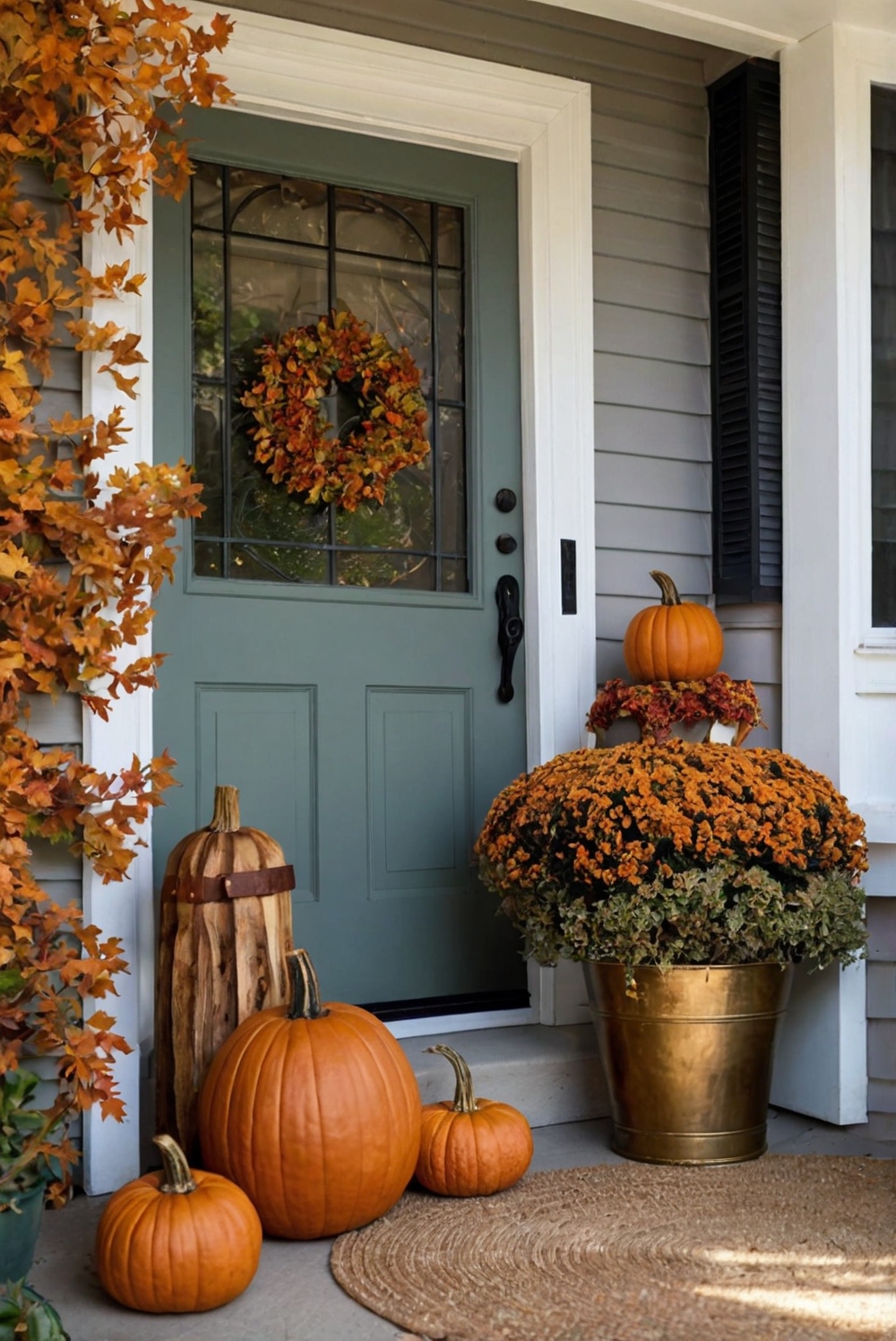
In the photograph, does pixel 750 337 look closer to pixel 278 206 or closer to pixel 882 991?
pixel 278 206

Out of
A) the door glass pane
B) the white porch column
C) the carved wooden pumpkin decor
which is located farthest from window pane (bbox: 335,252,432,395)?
the carved wooden pumpkin decor

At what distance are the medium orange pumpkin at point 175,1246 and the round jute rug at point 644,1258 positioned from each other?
203 mm

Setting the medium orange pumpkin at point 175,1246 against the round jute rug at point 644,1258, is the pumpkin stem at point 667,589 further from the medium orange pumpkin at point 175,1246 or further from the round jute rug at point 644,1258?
the medium orange pumpkin at point 175,1246

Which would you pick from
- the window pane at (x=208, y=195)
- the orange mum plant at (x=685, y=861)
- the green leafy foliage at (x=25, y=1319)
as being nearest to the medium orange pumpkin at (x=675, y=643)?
the orange mum plant at (x=685, y=861)

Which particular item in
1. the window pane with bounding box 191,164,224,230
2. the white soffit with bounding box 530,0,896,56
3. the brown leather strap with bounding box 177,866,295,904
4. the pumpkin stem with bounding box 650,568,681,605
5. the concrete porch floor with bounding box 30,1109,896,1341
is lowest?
the concrete porch floor with bounding box 30,1109,896,1341

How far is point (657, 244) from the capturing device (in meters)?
3.37

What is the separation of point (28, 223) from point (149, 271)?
1.07 feet

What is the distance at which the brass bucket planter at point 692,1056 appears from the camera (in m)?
2.62

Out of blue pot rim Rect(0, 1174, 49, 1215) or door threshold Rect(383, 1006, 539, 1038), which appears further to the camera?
door threshold Rect(383, 1006, 539, 1038)

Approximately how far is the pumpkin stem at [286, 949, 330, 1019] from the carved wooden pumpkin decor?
15 cm

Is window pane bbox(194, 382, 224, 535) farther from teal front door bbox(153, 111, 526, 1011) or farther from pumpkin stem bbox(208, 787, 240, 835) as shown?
pumpkin stem bbox(208, 787, 240, 835)

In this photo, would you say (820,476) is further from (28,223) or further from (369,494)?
(28,223)

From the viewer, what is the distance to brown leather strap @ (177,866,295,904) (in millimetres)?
2473

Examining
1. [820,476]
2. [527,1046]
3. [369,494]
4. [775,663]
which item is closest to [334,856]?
[527,1046]
